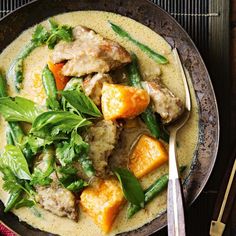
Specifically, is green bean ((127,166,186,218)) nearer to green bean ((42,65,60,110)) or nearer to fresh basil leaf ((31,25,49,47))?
green bean ((42,65,60,110))

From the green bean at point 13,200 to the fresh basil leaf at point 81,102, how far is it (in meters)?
0.74

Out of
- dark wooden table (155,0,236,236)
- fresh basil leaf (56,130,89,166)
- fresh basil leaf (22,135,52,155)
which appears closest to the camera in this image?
fresh basil leaf (56,130,89,166)

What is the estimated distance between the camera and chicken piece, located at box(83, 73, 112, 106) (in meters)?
3.84

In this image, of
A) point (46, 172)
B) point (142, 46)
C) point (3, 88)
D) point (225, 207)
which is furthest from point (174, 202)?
point (3, 88)

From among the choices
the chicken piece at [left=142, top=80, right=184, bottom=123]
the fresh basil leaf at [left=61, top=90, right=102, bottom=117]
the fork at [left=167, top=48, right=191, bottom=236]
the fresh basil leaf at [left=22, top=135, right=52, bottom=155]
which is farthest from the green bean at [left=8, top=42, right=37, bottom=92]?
the fork at [left=167, top=48, right=191, bottom=236]

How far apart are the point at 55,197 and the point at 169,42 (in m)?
1.26

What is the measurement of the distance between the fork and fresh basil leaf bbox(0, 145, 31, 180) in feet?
2.98

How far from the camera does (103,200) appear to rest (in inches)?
152

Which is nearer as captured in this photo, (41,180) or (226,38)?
(41,180)

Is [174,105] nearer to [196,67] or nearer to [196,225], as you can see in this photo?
[196,67]

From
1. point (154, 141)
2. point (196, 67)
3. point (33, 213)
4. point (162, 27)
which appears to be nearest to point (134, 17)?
point (162, 27)

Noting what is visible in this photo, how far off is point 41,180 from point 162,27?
4.18ft

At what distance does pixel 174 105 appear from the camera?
387cm

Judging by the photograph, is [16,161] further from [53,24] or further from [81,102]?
[53,24]
